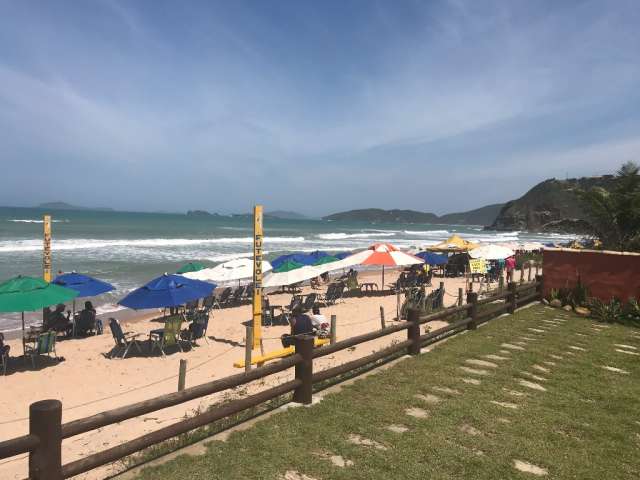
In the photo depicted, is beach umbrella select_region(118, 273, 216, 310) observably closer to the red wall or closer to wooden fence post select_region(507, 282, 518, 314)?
wooden fence post select_region(507, 282, 518, 314)

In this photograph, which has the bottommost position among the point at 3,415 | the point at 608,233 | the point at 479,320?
the point at 3,415

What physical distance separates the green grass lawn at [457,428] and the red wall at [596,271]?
4.24m

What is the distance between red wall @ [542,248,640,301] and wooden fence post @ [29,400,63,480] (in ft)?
37.0

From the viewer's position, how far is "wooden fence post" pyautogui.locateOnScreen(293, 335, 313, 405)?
16.5ft

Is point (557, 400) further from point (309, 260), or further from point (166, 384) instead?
point (309, 260)

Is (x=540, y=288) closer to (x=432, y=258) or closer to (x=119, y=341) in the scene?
(x=432, y=258)

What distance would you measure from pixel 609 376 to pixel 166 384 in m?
6.85

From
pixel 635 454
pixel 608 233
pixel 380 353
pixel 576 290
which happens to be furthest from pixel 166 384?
pixel 608 233

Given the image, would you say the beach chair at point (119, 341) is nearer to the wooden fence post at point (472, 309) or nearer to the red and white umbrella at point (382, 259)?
the wooden fence post at point (472, 309)

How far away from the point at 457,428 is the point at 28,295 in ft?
27.0

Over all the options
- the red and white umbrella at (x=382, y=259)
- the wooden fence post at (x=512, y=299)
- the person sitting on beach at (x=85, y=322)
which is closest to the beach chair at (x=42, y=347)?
the person sitting on beach at (x=85, y=322)

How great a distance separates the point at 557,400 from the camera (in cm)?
526

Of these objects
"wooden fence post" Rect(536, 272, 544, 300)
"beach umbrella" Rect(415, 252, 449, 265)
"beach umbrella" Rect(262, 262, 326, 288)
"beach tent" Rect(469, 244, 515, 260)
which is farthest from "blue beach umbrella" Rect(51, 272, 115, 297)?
"beach umbrella" Rect(415, 252, 449, 265)

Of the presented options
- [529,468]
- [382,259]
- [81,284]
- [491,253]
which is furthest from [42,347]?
[491,253]
